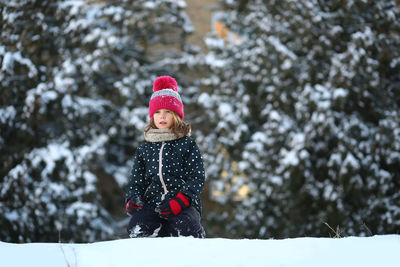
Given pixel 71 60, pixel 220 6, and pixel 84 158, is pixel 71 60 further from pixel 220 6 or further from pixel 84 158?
pixel 220 6

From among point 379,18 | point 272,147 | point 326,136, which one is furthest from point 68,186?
point 379,18

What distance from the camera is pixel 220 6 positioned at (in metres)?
10.1

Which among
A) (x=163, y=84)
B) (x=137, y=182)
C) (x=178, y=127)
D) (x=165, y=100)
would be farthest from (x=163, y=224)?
(x=163, y=84)

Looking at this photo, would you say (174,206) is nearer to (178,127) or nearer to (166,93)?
(178,127)

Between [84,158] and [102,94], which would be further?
[102,94]

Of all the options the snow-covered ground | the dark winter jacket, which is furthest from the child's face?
the snow-covered ground

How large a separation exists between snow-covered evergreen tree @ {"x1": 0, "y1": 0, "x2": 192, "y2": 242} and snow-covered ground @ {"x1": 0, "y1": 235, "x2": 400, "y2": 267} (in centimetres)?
520

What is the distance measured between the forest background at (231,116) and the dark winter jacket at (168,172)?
14.6ft

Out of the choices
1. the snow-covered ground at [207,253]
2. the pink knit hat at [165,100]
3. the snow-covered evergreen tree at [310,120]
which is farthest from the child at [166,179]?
the snow-covered evergreen tree at [310,120]

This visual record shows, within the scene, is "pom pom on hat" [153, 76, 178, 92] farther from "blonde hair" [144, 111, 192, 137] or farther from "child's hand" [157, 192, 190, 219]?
"child's hand" [157, 192, 190, 219]

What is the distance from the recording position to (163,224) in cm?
323

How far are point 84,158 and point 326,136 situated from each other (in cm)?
391

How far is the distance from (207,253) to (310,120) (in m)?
5.63

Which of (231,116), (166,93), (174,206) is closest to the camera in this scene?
(174,206)
